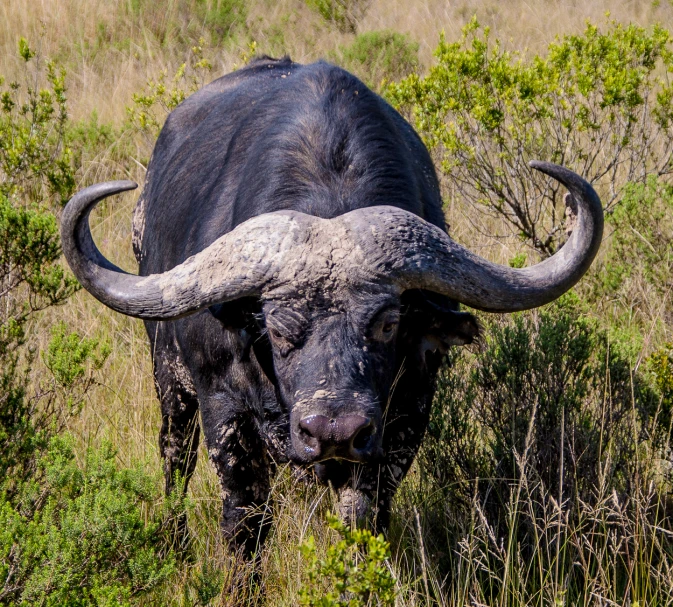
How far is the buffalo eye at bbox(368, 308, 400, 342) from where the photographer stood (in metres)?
3.28

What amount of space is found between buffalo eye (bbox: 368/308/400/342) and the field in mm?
597

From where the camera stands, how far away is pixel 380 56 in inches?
420

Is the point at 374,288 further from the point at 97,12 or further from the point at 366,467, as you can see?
the point at 97,12

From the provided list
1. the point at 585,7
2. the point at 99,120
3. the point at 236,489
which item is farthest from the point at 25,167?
the point at 585,7

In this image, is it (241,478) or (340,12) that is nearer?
(241,478)

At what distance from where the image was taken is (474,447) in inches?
180

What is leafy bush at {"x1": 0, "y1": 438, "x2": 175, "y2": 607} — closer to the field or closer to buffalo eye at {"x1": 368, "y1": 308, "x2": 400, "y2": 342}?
the field

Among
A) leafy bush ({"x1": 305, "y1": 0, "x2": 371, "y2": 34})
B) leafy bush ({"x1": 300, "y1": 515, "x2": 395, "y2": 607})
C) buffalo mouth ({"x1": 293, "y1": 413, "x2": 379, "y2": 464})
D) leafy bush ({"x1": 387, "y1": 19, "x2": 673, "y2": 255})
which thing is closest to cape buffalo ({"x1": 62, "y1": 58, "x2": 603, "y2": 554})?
buffalo mouth ({"x1": 293, "y1": 413, "x2": 379, "y2": 464})

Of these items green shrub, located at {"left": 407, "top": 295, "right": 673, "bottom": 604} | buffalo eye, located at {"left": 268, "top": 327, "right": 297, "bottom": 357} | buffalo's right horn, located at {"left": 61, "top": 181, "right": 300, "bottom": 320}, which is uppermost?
buffalo's right horn, located at {"left": 61, "top": 181, "right": 300, "bottom": 320}

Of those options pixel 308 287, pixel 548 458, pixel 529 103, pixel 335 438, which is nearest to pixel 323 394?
pixel 335 438

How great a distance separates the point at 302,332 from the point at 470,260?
0.66 m

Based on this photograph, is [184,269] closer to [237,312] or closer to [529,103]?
[237,312]

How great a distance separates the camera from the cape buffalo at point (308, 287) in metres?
3.22

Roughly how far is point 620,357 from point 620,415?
51cm
